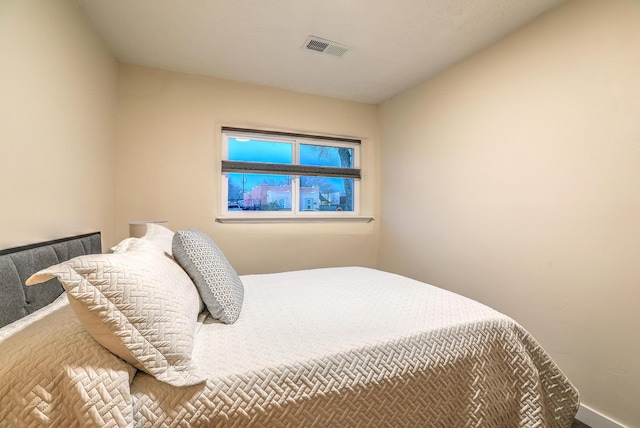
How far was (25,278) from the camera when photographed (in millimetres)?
1045

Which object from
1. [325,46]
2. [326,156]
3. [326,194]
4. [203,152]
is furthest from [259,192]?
[325,46]

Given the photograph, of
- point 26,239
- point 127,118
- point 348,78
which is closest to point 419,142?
point 348,78

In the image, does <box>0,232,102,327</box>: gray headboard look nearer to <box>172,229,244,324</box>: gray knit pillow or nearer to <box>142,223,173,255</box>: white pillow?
<box>142,223,173,255</box>: white pillow

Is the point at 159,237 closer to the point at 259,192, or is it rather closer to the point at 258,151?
the point at 259,192

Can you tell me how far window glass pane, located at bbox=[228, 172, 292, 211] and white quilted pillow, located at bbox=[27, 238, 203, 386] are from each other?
1.99 metres

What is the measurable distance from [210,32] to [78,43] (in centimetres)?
79

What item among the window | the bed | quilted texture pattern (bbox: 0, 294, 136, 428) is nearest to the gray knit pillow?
the bed

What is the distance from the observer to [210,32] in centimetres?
203

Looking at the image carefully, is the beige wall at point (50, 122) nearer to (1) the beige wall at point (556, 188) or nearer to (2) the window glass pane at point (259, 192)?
(2) the window glass pane at point (259, 192)

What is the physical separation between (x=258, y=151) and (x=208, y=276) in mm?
1934

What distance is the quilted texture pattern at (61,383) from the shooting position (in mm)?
676

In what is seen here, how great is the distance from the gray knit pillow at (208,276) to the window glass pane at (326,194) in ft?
6.22

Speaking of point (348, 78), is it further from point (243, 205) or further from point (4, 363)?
point (4, 363)

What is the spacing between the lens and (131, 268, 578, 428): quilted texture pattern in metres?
0.85
